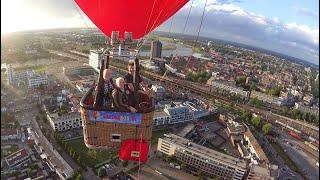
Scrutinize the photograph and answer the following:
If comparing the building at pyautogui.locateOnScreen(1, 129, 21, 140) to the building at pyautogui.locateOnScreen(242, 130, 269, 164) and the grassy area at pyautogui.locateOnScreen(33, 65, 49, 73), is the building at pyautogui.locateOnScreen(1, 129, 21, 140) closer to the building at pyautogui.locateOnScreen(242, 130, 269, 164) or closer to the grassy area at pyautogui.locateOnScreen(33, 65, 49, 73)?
the building at pyautogui.locateOnScreen(242, 130, 269, 164)

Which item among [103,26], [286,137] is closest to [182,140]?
[286,137]

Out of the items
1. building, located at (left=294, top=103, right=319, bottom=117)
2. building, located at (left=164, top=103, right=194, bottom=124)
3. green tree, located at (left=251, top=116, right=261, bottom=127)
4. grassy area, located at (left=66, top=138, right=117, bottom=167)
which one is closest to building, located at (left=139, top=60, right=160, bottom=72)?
building, located at (left=294, top=103, right=319, bottom=117)

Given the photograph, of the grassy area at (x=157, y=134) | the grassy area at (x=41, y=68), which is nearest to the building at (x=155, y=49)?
the grassy area at (x=41, y=68)

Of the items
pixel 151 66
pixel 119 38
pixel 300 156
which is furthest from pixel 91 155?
pixel 151 66

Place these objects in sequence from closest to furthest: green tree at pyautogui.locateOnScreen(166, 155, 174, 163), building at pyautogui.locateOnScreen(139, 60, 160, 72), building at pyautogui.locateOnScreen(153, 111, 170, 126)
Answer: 1. green tree at pyautogui.locateOnScreen(166, 155, 174, 163)
2. building at pyautogui.locateOnScreen(153, 111, 170, 126)
3. building at pyautogui.locateOnScreen(139, 60, 160, 72)

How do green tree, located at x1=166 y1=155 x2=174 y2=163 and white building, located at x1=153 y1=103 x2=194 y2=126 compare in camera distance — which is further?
white building, located at x1=153 y1=103 x2=194 y2=126
